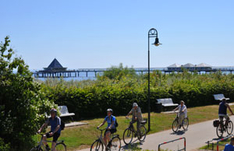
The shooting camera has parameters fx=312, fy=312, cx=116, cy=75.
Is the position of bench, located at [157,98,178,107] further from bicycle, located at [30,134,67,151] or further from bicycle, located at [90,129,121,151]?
bicycle, located at [30,134,67,151]

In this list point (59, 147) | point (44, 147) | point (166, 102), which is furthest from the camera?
point (166, 102)

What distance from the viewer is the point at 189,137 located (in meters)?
13.7

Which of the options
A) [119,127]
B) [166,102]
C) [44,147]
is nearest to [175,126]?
[119,127]

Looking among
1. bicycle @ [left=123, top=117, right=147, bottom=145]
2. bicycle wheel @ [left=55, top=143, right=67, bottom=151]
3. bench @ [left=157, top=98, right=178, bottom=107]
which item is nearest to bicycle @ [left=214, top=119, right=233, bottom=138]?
bicycle @ [left=123, top=117, right=147, bottom=145]

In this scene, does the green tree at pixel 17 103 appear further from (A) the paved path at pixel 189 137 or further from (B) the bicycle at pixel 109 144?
(A) the paved path at pixel 189 137

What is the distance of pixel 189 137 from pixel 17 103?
7.48 metres

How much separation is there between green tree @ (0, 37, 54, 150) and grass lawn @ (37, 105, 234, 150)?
5.96 feet

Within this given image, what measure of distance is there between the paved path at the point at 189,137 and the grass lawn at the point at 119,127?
3.79 feet

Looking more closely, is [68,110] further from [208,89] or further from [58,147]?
[208,89]

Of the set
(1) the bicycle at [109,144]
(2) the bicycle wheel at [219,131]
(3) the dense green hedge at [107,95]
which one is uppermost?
(3) the dense green hedge at [107,95]

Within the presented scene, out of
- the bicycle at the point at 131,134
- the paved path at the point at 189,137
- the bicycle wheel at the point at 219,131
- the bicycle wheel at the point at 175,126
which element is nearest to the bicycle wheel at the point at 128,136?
the bicycle at the point at 131,134

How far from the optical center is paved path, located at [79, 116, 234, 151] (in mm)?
11789

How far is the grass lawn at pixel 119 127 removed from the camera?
12476 millimetres

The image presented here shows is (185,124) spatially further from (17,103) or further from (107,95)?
(17,103)
